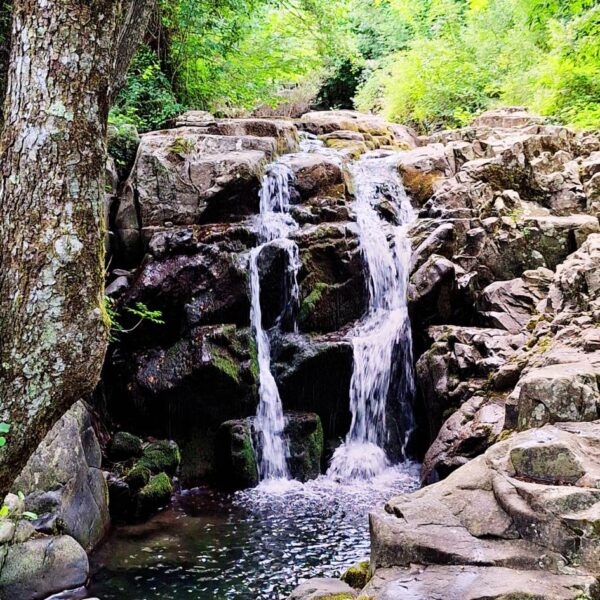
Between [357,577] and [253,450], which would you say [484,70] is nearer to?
[253,450]

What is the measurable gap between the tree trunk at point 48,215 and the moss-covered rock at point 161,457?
5.83m

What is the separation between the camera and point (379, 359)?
9.48 metres

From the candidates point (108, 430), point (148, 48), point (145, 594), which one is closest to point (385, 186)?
point (148, 48)

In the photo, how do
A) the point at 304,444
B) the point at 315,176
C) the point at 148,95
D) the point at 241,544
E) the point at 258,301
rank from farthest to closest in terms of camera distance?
the point at 148,95
the point at 315,176
the point at 258,301
the point at 304,444
the point at 241,544

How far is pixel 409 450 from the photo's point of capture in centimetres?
924

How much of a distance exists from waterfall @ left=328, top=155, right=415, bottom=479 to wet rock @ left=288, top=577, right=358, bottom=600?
441 centimetres

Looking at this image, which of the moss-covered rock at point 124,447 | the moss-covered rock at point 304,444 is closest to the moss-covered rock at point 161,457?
the moss-covered rock at point 124,447

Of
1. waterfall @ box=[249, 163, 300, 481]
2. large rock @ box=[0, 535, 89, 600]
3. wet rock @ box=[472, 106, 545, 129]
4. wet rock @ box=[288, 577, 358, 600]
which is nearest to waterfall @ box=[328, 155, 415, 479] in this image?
waterfall @ box=[249, 163, 300, 481]

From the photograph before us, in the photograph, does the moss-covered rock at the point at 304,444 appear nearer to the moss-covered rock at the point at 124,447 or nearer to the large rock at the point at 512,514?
the moss-covered rock at the point at 124,447

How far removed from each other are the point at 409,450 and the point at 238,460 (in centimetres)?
262

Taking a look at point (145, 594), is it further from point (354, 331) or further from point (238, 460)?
point (354, 331)

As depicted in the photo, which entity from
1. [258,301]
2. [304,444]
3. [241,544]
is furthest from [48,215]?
[258,301]

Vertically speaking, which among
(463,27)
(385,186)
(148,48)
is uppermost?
(463,27)

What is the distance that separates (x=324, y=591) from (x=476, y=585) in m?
1.31
